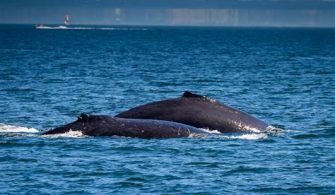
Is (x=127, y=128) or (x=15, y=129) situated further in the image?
(x=15, y=129)

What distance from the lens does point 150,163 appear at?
86.6ft

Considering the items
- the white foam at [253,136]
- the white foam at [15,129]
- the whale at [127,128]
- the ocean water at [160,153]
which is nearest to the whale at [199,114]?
the white foam at [253,136]

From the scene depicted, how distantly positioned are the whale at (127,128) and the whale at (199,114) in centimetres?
95

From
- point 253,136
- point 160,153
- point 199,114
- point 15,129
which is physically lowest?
point 15,129

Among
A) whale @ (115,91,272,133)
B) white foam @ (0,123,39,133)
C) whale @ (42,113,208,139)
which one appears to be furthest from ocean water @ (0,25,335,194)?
whale @ (115,91,272,133)

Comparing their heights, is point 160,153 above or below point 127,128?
below

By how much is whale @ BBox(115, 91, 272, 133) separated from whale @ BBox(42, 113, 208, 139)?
95 cm

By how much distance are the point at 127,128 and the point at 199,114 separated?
2519mm

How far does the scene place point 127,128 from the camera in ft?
97.7

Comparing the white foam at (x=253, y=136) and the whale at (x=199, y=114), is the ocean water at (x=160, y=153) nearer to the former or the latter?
the white foam at (x=253, y=136)

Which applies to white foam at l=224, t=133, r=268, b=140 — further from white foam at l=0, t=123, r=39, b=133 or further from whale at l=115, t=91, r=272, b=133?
white foam at l=0, t=123, r=39, b=133

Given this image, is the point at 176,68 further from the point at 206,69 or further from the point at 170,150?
the point at 170,150

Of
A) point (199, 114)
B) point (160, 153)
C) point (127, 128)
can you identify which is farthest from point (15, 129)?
point (160, 153)

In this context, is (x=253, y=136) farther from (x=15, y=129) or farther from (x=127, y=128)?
(x=15, y=129)
